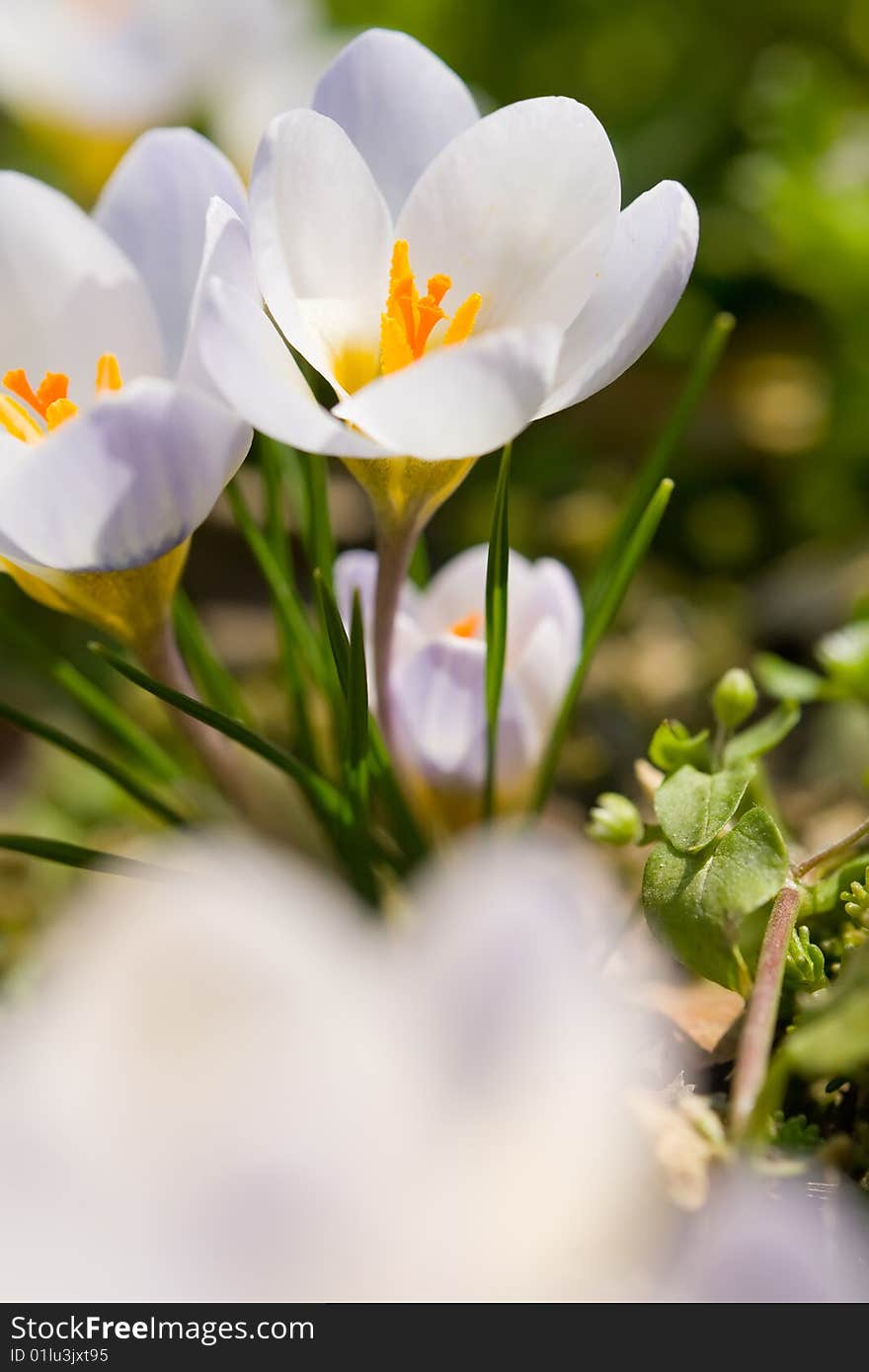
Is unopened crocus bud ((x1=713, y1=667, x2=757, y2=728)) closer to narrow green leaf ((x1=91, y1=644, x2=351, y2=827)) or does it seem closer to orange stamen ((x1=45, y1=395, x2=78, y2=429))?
narrow green leaf ((x1=91, y1=644, x2=351, y2=827))

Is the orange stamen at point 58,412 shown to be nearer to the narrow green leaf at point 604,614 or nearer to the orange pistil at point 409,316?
the orange pistil at point 409,316

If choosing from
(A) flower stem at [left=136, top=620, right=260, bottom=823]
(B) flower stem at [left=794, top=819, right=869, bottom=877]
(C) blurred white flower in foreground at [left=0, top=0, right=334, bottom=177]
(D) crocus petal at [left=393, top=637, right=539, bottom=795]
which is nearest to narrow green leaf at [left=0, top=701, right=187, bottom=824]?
(A) flower stem at [left=136, top=620, right=260, bottom=823]

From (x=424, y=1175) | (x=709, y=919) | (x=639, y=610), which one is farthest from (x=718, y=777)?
(x=639, y=610)

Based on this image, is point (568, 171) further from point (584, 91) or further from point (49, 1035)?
point (584, 91)

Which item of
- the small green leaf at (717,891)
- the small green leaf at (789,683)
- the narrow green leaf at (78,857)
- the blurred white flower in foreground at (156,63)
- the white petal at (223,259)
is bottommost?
the small green leaf at (717,891)

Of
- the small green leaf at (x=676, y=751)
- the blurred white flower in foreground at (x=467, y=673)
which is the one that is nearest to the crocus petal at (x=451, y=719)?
the blurred white flower in foreground at (x=467, y=673)

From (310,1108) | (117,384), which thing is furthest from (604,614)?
(310,1108)
